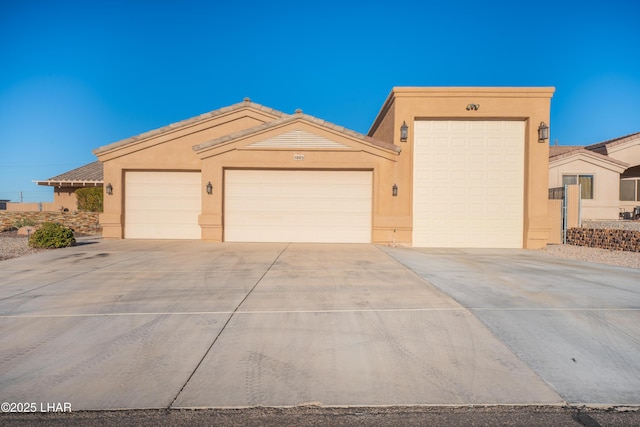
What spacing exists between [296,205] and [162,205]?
5.44m

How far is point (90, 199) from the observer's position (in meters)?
18.6

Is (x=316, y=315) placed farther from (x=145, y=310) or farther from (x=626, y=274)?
(x=626, y=274)

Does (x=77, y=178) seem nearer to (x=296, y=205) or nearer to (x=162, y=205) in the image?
(x=162, y=205)

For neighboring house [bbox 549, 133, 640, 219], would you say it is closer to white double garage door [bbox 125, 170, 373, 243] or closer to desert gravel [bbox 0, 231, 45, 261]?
white double garage door [bbox 125, 170, 373, 243]

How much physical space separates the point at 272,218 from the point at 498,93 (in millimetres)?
9123

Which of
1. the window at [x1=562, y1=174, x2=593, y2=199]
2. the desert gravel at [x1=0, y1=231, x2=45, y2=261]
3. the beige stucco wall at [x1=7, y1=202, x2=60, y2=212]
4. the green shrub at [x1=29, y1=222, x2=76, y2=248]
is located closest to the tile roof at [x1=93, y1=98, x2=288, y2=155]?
the green shrub at [x1=29, y1=222, x2=76, y2=248]

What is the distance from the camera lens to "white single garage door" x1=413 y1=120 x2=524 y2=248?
12.7m

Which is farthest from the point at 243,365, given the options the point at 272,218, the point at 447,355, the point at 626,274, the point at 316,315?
the point at 272,218

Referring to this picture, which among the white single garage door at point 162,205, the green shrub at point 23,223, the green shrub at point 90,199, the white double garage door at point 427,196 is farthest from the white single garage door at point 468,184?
the green shrub at point 23,223

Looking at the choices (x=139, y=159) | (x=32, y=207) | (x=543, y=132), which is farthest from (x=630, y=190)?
(x=32, y=207)

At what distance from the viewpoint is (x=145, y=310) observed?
16.7ft

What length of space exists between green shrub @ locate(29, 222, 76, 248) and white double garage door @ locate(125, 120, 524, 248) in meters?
4.92

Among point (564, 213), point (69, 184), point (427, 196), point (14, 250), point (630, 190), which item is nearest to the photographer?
point (14, 250)

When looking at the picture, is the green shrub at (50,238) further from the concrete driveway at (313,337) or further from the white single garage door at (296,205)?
the white single garage door at (296,205)
